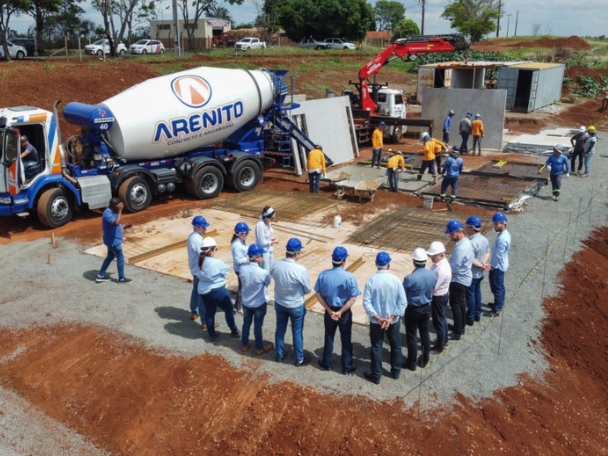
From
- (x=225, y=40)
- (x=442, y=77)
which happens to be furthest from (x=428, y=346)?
(x=225, y=40)

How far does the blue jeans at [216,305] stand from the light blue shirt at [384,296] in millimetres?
2092

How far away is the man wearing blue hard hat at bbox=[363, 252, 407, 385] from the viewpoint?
6867 millimetres

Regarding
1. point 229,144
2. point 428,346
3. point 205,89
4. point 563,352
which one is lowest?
point 563,352

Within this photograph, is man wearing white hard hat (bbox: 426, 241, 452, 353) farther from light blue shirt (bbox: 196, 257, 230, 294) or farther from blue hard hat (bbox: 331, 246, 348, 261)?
light blue shirt (bbox: 196, 257, 230, 294)

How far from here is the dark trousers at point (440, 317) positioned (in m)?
7.79

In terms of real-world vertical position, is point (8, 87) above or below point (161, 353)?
above

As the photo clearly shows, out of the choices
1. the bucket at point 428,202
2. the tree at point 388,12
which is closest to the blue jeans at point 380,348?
the bucket at point 428,202

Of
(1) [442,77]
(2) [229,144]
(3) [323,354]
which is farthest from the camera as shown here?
(1) [442,77]

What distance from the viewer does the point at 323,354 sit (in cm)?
753

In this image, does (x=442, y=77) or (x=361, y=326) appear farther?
(x=442, y=77)

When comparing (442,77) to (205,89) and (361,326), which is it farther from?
(361,326)

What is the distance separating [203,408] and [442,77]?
30087mm

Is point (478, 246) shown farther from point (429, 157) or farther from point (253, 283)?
point (429, 157)

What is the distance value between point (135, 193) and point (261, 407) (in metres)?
9.32
